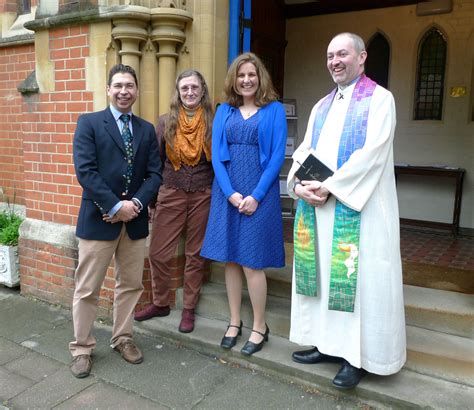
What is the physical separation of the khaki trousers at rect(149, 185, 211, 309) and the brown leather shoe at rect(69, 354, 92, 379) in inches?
31.5

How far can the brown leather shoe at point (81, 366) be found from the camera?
3318 millimetres

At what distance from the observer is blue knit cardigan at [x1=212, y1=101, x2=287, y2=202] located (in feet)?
10.8

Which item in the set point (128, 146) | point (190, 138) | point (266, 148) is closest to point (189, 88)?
point (190, 138)

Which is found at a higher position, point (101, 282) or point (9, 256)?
point (101, 282)

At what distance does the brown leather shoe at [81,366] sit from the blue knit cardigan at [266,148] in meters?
1.51

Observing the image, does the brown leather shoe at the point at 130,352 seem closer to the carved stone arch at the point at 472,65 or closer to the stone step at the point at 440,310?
the stone step at the point at 440,310

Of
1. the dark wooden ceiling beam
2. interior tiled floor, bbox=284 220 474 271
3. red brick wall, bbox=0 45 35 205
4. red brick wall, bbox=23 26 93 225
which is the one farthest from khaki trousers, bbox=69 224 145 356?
the dark wooden ceiling beam

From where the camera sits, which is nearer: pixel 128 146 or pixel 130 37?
pixel 128 146

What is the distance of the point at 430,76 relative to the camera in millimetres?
6773

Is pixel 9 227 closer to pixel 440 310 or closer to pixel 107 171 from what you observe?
pixel 107 171

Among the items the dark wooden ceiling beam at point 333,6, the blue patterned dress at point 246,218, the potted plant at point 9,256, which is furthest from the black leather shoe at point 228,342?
the dark wooden ceiling beam at point 333,6

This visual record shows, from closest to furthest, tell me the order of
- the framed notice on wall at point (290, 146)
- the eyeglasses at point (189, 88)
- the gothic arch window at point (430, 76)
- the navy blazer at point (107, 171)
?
1. the navy blazer at point (107, 171)
2. the eyeglasses at point (189, 88)
3. the gothic arch window at point (430, 76)
4. the framed notice on wall at point (290, 146)

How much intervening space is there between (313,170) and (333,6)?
17.2 feet

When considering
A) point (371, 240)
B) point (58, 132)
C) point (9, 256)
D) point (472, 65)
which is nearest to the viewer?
point (371, 240)
